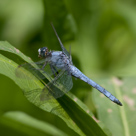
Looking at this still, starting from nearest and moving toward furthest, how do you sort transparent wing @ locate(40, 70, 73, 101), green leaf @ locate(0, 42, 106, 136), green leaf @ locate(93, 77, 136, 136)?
green leaf @ locate(0, 42, 106, 136) < transparent wing @ locate(40, 70, 73, 101) < green leaf @ locate(93, 77, 136, 136)

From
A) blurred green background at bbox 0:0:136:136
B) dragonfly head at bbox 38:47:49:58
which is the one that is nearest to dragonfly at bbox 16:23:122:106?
dragonfly head at bbox 38:47:49:58

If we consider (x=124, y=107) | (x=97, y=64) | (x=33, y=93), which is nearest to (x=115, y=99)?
(x=124, y=107)

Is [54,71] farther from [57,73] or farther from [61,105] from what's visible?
[61,105]

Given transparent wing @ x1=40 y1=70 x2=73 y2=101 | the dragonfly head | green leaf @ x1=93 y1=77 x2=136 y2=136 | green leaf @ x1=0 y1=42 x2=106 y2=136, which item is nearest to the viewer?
green leaf @ x1=0 y1=42 x2=106 y2=136

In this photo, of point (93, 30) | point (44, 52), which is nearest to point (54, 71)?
point (44, 52)

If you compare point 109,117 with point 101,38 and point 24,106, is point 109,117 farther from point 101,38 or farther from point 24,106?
point 101,38

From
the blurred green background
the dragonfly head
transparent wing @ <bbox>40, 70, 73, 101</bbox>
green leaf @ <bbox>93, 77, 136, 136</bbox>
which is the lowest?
green leaf @ <bbox>93, 77, 136, 136</bbox>

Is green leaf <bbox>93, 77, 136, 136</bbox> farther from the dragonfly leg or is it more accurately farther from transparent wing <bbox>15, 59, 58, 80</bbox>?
transparent wing <bbox>15, 59, 58, 80</bbox>

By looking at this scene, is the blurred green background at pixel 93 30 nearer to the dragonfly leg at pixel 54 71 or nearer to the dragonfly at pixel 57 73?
the dragonfly at pixel 57 73

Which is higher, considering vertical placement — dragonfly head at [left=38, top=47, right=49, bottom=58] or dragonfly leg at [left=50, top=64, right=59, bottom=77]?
dragonfly head at [left=38, top=47, right=49, bottom=58]
